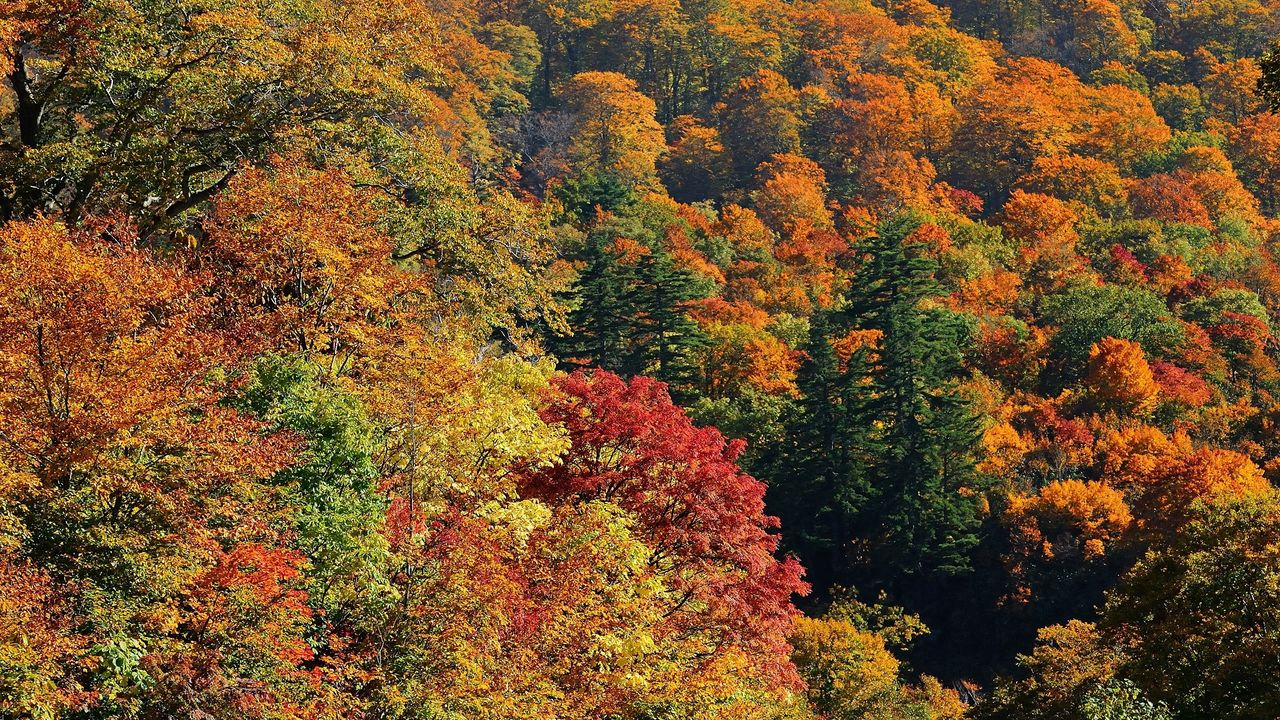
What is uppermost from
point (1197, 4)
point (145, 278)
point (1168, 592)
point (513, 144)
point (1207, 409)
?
point (145, 278)

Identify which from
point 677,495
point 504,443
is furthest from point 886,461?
point 504,443

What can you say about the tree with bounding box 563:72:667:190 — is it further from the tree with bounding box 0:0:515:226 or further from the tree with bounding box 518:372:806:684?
the tree with bounding box 518:372:806:684

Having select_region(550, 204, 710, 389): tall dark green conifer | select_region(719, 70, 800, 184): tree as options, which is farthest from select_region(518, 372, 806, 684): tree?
select_region(719, 70, 800, 184): tree

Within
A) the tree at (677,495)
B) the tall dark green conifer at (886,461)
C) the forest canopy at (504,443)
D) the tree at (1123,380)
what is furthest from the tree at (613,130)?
the tree at (677,495)

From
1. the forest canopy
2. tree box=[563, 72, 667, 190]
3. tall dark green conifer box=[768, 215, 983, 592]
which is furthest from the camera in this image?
tree box=[563, 72, 667, 190]

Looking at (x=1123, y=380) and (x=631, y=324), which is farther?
(x=631, y=324)

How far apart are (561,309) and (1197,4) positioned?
86.7 meters

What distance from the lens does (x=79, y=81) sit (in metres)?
22.1

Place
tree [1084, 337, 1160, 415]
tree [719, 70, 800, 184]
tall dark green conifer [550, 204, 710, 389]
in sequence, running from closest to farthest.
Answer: tree [1084, 337, 1160, 415] → tall dark green conifer [550, 204, 710, 389] → tree [719, 70, 800, 184]

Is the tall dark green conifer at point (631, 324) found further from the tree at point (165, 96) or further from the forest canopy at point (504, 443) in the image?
the tree at point (165, 96)

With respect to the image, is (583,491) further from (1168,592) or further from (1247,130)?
(1247,130)

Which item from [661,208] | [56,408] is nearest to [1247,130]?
[661,208]

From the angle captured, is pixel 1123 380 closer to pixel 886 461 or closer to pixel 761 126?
pixel 886 461

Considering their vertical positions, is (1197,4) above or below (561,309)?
below
